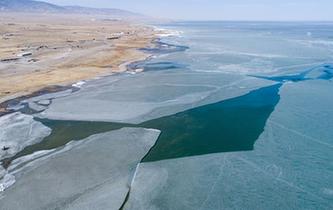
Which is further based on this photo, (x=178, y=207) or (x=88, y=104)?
(x=88, y=104)

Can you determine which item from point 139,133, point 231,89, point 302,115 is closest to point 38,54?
point 231,89

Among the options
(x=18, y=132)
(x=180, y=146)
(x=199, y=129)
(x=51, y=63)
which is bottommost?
(x=18, y=132)

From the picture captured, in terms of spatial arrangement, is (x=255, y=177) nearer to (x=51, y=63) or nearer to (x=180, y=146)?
(x=180, y=146)

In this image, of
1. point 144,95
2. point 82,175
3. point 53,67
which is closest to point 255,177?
point 82,175

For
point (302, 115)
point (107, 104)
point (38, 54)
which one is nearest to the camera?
point (302, 115)

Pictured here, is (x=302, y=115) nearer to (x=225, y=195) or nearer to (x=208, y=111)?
(x=208, y=111)

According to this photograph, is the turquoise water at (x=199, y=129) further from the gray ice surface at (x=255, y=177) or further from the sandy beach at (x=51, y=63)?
the sandy beach at (x=51, y=63)
